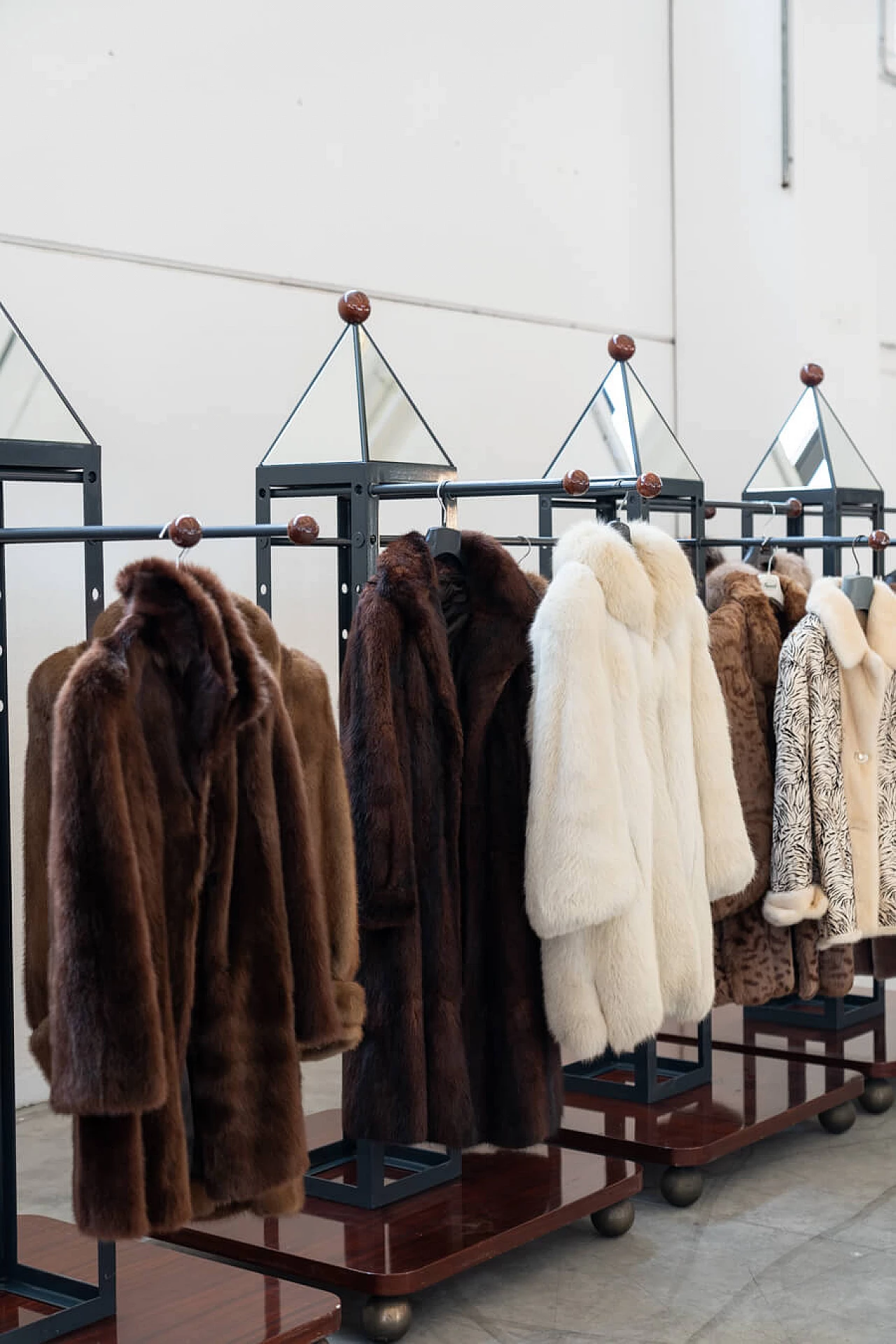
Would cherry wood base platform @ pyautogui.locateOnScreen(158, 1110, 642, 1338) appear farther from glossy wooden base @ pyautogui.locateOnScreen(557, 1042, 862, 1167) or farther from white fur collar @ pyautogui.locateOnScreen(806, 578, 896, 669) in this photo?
white fur collar @ pyautogui.locateOnScreen(806, 578, 896, 669)

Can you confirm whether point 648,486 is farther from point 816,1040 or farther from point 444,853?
point 816,1040

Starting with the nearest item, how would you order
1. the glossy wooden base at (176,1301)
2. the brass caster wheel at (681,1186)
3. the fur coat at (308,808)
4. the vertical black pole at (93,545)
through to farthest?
the fur coat at (308,808), the glossy wooden base at (176,1301), the vertical black pole at (93,545), the brass caster wheel at (681,1186)

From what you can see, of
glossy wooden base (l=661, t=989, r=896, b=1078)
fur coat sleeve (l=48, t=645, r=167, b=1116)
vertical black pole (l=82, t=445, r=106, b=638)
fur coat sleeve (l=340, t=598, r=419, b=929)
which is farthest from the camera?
glossy wooden base (l=661, t=989, r=896, b=1078)

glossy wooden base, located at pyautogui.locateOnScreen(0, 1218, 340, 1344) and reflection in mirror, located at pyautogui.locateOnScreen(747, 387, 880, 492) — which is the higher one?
reflection in mirror, located at pyautogui.locateOnScreen(747, 387, 880, 492)

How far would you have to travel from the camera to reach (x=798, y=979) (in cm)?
404

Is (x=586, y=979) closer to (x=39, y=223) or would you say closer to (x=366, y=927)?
(x=366, y=927)

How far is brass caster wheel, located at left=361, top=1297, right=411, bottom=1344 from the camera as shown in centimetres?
293

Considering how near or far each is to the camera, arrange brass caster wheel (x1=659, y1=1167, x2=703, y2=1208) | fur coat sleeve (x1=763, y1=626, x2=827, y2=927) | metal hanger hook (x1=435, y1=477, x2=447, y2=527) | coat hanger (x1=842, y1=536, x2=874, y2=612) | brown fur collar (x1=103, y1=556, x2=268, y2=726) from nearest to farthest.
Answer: brown fur collar (x1=103, y1=556, x2=268, y2=726) < metal hanger hook (x1=435, y1=477, x2=447, y2=527) < brass caster wheel (x1=659, y1=1167, x2=703, y2=1208) < fur coat sleeve (x1=763, y1=626, x2=827, y2=927) < coat hanger (x1=842, y1=536, x2=874, y2=612)

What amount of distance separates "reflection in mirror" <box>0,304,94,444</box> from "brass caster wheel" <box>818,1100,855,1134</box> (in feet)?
8.97

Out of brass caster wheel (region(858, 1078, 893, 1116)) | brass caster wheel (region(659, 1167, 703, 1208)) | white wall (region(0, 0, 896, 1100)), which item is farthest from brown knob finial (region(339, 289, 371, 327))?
brass caster wheel (region(858, 1078, 893, 1116))

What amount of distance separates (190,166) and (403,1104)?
10.4 ft

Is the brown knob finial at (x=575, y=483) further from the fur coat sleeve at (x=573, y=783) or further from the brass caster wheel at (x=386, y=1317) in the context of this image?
the brass caster wheel at (x=386, y=1317)

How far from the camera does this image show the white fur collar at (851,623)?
394 centimetres

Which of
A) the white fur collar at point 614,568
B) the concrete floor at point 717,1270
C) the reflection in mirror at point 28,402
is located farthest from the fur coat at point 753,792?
the reflection in mirror at point 28,402
